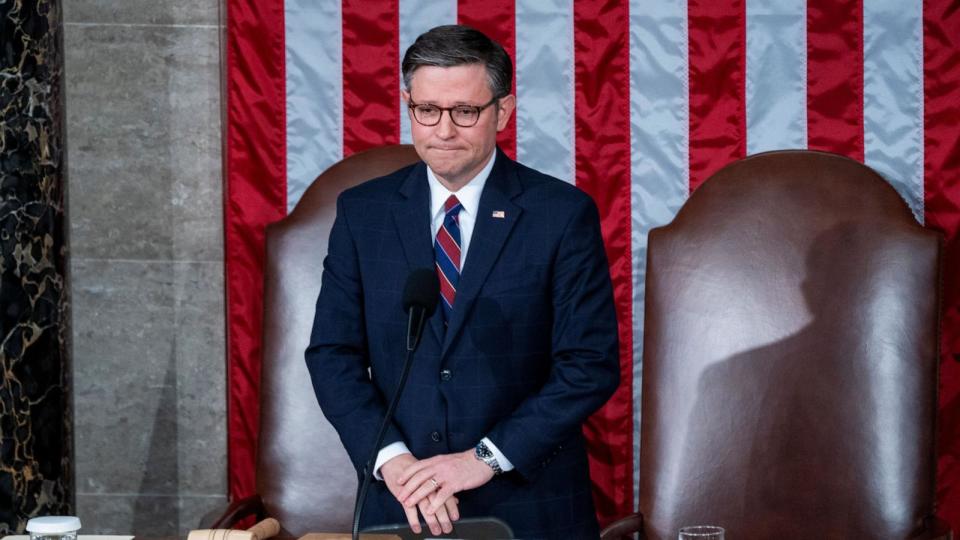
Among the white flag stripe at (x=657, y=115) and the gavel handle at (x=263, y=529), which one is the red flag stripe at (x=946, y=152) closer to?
the white flag stripe at (x=657, y=115)

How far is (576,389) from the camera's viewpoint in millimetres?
2221

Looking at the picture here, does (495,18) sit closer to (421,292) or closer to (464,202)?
(464,202)

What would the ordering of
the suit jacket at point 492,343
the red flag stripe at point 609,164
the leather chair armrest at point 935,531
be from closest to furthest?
the suit jacket at point 492,343, the leather chair armrest at point 935,531, the red flag stripe at point 609,164

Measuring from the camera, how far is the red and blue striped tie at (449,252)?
2297mm

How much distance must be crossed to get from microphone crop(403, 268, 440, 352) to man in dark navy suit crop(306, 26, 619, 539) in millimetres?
421

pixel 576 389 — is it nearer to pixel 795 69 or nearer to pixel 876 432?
pixel 876 432

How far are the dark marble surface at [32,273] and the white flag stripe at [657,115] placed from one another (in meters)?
1.55

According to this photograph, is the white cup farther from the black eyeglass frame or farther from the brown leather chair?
the brown leather chair

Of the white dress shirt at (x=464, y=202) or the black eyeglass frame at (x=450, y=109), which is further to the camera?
the white dress shirt at (x=464, y=202)

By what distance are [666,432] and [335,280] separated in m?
1.05

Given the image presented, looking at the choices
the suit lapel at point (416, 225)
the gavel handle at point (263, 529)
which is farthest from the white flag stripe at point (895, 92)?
the gavel handle at point (263, 529)

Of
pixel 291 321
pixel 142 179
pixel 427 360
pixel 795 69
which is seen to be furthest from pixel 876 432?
pixel 142 179

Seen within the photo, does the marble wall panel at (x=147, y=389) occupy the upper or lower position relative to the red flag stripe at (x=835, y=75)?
lower

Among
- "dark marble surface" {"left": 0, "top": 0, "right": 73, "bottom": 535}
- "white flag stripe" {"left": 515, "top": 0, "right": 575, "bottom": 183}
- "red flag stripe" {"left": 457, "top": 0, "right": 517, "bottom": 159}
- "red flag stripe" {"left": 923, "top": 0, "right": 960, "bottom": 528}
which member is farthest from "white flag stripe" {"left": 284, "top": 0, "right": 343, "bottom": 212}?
"red flag stripe" {"left": 923, "top": 0, "right": 960, "bottom": 528}
